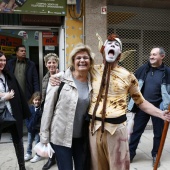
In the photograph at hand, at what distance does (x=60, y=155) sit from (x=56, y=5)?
3.74m

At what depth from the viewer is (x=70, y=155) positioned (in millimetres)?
2359

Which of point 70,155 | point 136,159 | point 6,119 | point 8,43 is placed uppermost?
point 8,43

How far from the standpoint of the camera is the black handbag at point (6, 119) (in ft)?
10.1

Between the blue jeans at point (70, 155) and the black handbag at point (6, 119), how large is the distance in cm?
99

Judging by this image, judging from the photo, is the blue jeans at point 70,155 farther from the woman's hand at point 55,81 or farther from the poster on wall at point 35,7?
the poster on wall at point 35,7

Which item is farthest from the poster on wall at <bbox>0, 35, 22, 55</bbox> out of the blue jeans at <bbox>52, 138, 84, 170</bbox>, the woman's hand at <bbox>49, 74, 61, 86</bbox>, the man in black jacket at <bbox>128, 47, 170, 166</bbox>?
the blue jeans at <bbox>52, 138, 84, 170</bbox>

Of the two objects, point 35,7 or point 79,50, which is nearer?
point 79,50

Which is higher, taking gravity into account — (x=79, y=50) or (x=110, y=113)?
(x=79, y=50)

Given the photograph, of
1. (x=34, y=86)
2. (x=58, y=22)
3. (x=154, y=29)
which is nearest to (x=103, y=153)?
(x=34, y=86)

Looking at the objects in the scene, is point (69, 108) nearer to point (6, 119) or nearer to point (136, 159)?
point (6, 119)

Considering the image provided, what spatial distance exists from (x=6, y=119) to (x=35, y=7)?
9.49ft

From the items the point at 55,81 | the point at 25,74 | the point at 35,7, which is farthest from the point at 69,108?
the point at 35,7

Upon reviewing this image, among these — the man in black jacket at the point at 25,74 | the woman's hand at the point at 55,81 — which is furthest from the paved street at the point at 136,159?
the woman's hand at the point at 55,81

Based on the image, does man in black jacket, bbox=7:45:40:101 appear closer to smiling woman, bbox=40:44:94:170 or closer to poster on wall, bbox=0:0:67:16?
poster on wall, bbox=0:0:67:16
